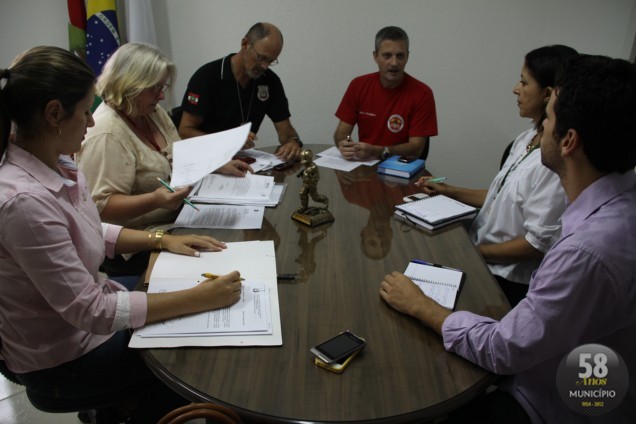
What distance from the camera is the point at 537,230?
5.14ft

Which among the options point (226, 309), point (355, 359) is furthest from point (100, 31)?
point (355, 359)

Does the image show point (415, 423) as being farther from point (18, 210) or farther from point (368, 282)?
point (18, 210)

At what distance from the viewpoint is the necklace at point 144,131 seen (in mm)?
1799

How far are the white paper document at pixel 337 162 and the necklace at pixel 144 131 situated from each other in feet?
2.71

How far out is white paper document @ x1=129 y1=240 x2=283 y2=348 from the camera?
3.48 ft

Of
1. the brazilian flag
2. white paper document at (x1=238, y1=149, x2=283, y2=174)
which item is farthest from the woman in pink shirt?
the brazilian flag

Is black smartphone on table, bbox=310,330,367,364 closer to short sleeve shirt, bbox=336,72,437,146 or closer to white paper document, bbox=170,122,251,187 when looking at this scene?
white paper document, bbox=170,122,251,187

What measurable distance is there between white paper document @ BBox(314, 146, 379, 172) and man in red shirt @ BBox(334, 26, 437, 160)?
13 centimetres

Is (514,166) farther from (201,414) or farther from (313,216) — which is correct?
(201,414)

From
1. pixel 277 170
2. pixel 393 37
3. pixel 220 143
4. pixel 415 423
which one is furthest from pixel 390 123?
pixel 415 423

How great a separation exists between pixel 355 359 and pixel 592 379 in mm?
566

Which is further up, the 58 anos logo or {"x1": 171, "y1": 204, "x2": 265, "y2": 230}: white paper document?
{"x1": 171, "y1": 204, "x2": 265, "y2": 230}: white paper document

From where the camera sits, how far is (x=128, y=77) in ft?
5.63

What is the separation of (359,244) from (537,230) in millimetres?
616
